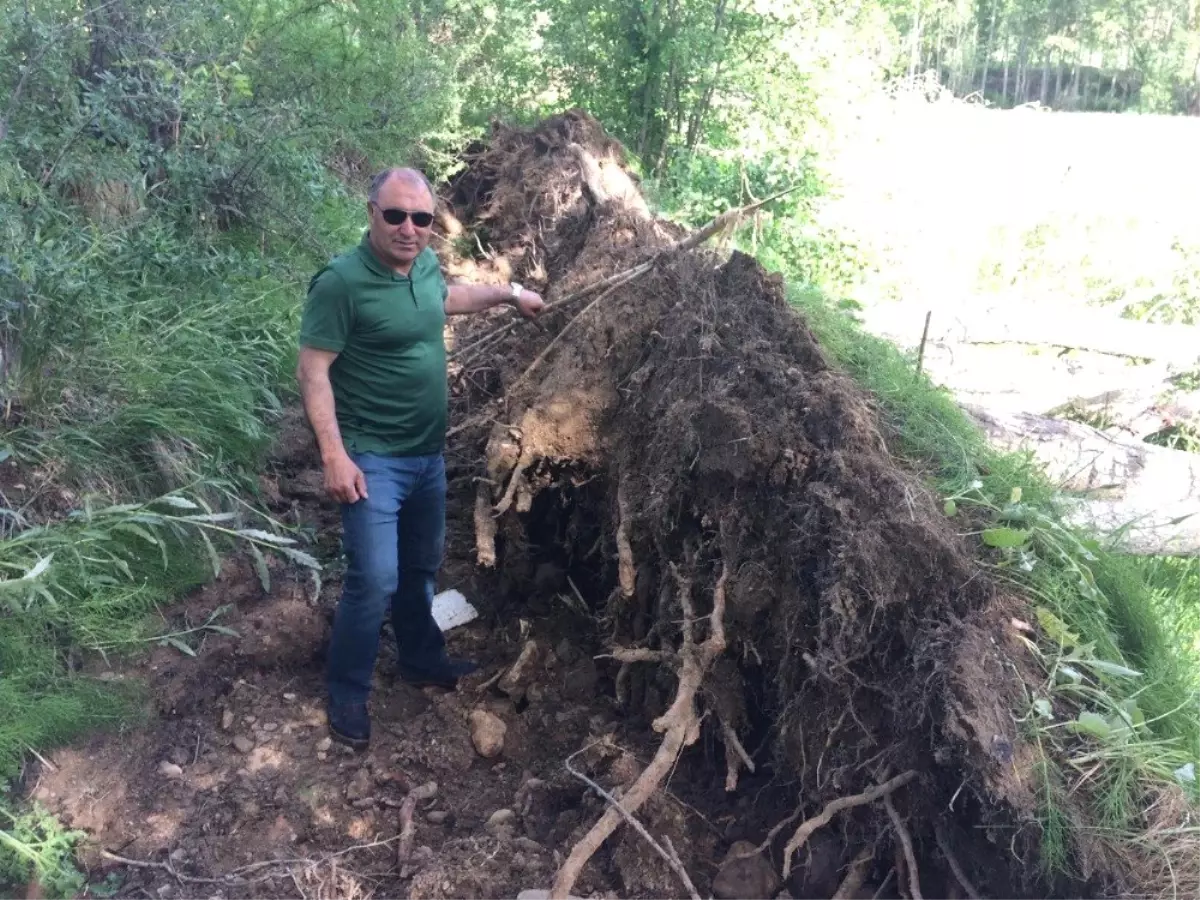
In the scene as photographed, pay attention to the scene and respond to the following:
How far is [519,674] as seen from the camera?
335 cm

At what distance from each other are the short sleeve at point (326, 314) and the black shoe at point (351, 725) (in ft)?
4.00

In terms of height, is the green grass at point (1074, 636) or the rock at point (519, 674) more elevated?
the green grass at point (1074, 636)

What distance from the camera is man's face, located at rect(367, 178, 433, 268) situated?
114 inches

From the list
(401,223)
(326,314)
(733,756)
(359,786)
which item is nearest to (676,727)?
(733,756)

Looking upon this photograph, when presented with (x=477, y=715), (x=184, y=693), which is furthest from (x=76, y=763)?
(x=477, y=715)

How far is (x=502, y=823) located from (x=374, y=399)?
139 centimetres

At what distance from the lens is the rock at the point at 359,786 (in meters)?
2.91

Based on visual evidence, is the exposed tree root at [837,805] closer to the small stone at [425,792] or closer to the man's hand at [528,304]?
the small stone at [425,792]

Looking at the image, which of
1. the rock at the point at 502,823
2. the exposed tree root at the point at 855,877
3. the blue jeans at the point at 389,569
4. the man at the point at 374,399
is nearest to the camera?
the exposed tree root at the point at 855,877

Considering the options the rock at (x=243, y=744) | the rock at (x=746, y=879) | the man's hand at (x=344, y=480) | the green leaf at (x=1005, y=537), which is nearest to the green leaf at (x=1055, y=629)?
the green leaf at (x=1005, y=537)

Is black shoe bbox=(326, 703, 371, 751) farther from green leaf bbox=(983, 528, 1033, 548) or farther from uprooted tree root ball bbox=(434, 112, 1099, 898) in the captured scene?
green leaf bbox=(983, 528, 1033, 548)

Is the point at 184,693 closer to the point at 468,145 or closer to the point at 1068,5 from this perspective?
the point at 468,145

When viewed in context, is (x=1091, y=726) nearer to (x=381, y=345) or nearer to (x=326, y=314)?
(x=381, y=345)

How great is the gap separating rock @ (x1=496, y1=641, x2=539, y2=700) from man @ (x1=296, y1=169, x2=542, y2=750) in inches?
18.9
